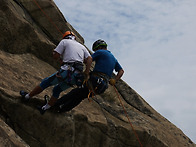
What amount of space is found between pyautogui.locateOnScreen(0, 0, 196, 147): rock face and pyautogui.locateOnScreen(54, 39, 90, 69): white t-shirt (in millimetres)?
1568

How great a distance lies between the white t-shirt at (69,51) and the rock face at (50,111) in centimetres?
157

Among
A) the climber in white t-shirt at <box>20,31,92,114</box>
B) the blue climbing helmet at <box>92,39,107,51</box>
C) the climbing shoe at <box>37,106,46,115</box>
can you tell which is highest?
the blue climbing helmet at <box>92,39,107,51</box>

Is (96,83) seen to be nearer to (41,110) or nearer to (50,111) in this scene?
(50,111)

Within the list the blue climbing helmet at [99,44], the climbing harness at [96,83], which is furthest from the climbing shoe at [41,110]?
the blue climbing helmet at [99,44]

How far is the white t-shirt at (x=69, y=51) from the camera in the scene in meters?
6.96

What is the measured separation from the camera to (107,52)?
7.78 metres

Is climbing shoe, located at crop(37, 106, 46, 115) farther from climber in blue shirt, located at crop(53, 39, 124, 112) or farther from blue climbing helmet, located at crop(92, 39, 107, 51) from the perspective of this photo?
blue climbing helmet, located at crop(92, 39, 107, 51)

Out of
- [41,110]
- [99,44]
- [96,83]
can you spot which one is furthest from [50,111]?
[99,44]

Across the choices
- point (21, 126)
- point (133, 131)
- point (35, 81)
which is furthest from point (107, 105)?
point (21, 126)

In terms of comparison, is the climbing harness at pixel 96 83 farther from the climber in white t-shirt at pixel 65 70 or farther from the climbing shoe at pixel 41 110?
the climbing shoe at pixel 41 110

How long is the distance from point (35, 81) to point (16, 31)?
2.42 metres

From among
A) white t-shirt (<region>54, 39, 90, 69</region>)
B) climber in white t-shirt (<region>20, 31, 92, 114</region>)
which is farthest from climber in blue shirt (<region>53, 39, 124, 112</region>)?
white t-shirt (<region>54, 39, 90, 69</region>)

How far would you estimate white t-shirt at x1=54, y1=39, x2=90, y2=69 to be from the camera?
22.9 feet

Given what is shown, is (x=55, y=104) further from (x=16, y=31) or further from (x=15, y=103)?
(x=16, y=31)
